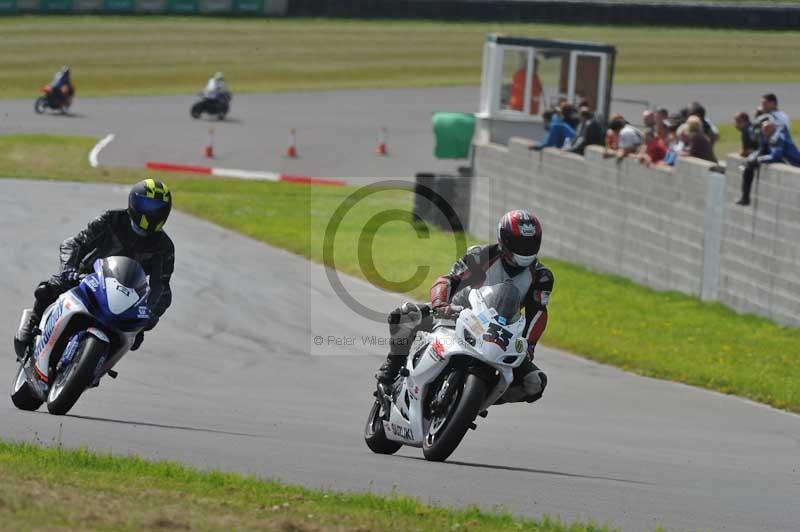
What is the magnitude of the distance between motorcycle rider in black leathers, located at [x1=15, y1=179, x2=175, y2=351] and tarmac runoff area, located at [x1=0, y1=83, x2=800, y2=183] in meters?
23.2

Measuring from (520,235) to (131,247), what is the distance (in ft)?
10.2

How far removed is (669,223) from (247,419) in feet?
33.2

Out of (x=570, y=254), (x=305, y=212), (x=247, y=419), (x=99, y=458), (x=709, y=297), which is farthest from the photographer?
(x=305, y=212)

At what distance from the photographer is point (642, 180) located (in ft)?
68.8

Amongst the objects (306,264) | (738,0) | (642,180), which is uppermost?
(738,0)

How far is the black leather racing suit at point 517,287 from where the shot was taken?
9.30m

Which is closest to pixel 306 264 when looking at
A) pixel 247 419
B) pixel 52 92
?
pixel 247 419

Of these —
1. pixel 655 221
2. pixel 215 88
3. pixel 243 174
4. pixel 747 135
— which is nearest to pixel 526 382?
pixel 747 135

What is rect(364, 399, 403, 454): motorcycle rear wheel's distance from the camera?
9898mm

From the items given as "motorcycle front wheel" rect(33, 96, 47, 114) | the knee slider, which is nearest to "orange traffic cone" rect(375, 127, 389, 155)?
"motorcycle front wheel" rect(33, 96, 47, 114)

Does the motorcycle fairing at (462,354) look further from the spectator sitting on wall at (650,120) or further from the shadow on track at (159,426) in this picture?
the spectator sitting on wall at (650,120)

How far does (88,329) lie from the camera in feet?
32.4

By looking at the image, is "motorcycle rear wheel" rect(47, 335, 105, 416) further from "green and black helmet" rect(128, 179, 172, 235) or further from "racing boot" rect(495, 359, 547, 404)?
"racing boot" rect(495, 359, 547, 404)

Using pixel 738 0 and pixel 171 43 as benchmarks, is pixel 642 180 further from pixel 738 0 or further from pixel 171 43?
pixel 171 43
